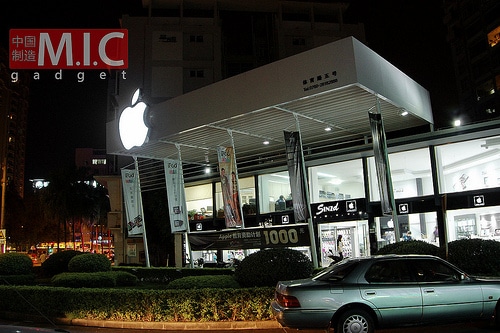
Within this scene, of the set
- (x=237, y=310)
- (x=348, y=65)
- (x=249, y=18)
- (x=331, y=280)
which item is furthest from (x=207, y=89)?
(x=249, y=18)

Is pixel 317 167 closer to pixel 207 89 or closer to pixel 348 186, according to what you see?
pixel 348 186

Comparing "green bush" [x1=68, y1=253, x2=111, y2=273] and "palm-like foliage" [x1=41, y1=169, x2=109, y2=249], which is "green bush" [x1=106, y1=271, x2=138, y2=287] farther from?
"palm-like foliage" [x1=41, y1=169, x2=109, y2=249]

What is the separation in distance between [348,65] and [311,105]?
2913 millimetres

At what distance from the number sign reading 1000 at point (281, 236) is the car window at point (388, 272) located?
8.46 meters

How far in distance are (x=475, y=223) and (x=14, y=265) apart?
19796mm

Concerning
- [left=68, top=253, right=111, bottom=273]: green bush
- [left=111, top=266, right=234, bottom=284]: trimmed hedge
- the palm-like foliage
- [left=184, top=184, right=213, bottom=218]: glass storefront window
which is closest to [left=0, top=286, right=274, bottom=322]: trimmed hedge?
[left=68, top=253, right=111, bottom=273]: green bush

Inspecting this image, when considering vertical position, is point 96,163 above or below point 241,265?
above

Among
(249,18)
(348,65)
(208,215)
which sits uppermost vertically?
(249,18)

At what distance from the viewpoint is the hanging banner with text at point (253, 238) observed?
16578 mm

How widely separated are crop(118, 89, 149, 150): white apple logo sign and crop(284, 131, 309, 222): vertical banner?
741 centimetres

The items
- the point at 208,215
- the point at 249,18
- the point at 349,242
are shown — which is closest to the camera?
the point at 349,242

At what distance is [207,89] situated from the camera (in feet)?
60.1

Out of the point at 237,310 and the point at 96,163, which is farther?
the point at 96,163

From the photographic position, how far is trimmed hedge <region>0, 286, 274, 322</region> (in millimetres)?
10414
